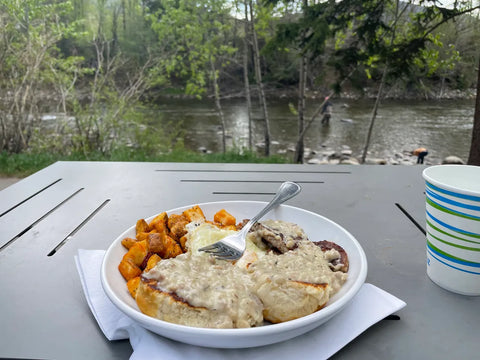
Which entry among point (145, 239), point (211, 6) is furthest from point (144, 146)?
point (145, 239)

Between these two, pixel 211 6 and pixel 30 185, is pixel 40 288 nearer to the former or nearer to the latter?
pixel 30 185

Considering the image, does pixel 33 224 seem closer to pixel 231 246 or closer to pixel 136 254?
pixel 136 254

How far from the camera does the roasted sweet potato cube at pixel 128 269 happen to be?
867 millimetres

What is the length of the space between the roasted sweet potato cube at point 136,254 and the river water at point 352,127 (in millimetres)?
6035

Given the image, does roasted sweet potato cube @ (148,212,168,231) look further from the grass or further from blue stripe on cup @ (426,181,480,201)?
the grass

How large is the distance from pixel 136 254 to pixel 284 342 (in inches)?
16.4

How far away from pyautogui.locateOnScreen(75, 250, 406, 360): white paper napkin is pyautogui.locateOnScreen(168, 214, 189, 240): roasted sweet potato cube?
10.4 inches

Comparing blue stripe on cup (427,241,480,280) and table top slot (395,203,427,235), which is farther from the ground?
blue stripe on cup (427,241,480,280)

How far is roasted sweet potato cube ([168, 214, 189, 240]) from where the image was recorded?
1065 millimetres

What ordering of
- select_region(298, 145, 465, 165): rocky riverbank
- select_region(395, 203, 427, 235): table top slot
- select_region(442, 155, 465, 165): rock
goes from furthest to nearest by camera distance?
select_region(298, 145, 465, 165): rocky riverbank
select_region(442, 155, 465, 165): rock
select_region(395, 203, 427, 235): table top slot

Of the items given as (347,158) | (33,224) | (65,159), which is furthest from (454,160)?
(33,224)

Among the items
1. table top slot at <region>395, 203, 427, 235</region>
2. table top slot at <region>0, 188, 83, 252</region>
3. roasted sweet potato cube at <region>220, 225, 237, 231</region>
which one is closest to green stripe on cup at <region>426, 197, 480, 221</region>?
table top slot at <region>395, 203, 427, 235</region>

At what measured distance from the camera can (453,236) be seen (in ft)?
2.74

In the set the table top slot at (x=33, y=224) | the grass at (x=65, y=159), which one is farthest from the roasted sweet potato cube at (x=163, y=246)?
the grass at (x=65, y=159)
